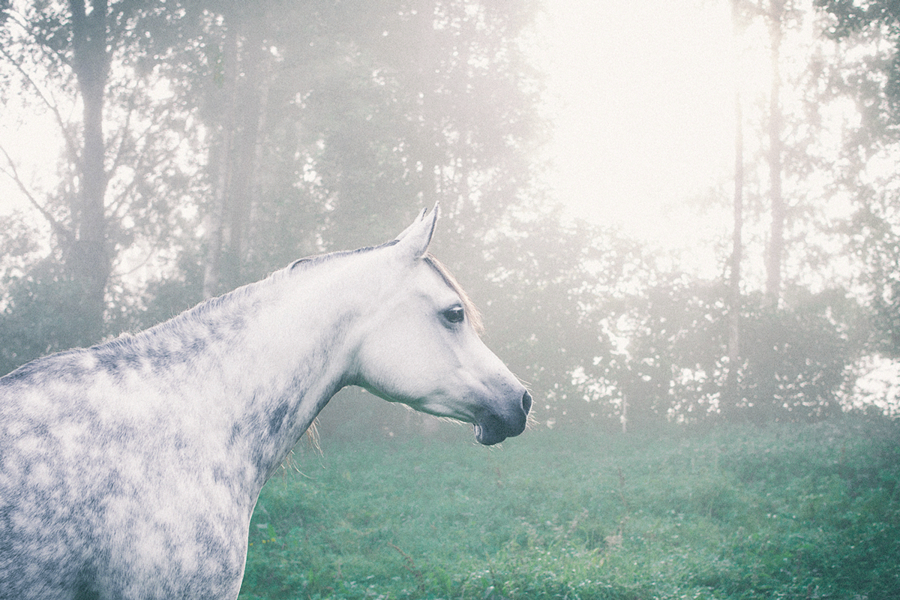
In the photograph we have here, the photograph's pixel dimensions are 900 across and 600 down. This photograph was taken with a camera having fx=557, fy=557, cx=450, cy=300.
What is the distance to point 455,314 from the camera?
84.5 inches

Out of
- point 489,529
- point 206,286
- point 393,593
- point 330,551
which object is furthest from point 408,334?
point 206,286

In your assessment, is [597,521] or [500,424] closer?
[500,424]

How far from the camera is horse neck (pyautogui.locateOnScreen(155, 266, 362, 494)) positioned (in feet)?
6.00

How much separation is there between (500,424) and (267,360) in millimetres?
894

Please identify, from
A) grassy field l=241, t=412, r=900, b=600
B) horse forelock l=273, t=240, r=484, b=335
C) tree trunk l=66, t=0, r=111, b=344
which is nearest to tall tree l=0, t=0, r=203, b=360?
tree trunk l=66, t=0, r=111, b=344

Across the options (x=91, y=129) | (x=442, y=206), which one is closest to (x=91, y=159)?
(x=91, y=129)

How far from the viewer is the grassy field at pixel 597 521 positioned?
4.88 metres

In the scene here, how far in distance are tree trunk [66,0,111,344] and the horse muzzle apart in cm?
1425

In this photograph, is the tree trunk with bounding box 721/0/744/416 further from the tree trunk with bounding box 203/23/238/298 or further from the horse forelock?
the horse forelock

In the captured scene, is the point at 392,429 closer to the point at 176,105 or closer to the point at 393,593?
the point at 393,593

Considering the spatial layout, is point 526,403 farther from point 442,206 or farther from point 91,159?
point 91,159

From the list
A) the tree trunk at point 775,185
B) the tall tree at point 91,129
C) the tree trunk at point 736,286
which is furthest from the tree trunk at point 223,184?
the tree trunk at point 775,185

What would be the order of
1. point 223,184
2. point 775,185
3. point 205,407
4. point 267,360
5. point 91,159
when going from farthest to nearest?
point 775,185, point 91,159, point 223,184, point 267,360, point 205,407

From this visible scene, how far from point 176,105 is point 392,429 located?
11443mm
